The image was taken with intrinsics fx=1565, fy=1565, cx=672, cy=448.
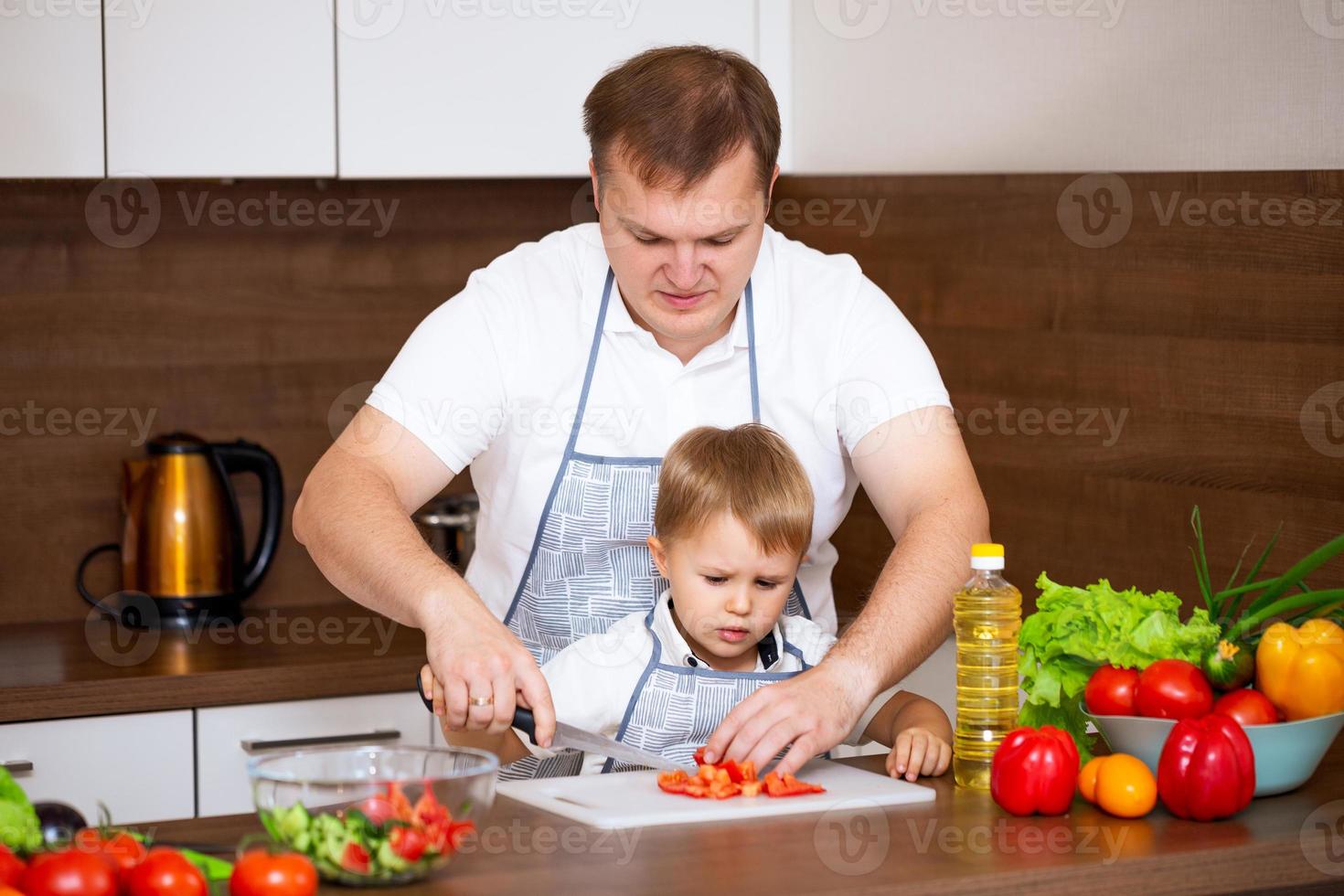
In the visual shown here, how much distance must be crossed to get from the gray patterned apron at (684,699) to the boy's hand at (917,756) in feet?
0.74

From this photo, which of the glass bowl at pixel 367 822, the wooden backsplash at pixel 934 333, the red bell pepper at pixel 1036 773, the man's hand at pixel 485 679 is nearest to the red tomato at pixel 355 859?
the glass bowl at pixel 367 822

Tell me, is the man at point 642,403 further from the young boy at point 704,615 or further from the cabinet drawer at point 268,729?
the cabinet drawer at point 268,729

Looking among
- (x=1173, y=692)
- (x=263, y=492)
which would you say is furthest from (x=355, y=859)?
(x=263, y=492)

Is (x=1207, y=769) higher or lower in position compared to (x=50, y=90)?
lower

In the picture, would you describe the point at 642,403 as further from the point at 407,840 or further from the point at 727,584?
the point at 407,840

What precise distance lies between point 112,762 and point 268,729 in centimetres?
23

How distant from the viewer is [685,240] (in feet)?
5.25

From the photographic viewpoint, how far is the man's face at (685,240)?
1.58 metres

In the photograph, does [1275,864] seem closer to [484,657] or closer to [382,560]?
[484,657]

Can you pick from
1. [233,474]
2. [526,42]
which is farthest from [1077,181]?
[233,474]

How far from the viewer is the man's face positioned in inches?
62.4

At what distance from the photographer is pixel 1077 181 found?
6.70 feet

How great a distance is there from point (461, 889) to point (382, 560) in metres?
0.54

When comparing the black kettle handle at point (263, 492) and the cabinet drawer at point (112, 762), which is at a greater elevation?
the black kettle handle at point (263, 492)
